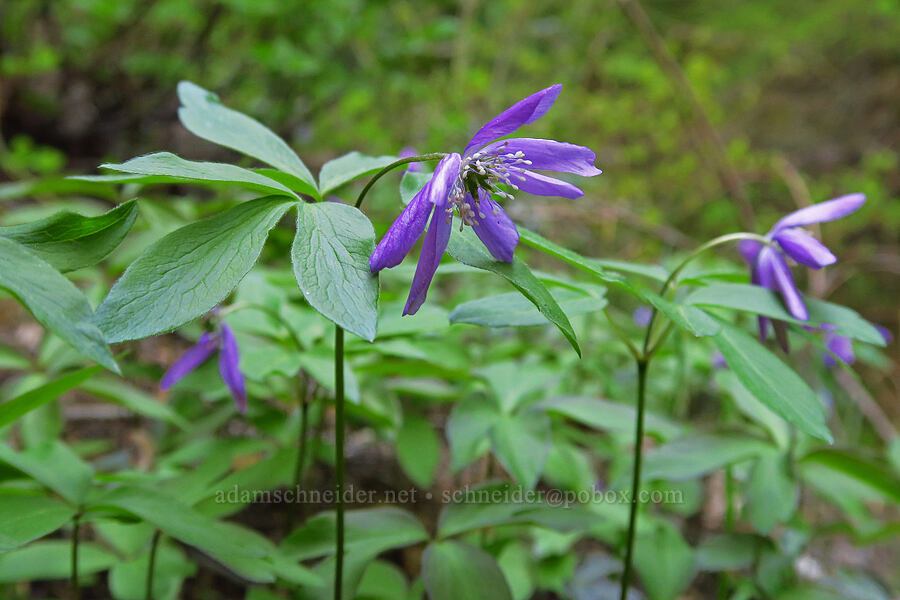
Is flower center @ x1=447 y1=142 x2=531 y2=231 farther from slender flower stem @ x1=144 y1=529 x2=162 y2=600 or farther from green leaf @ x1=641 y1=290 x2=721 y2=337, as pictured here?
slender flower stem @ x1=144 y1=529 x2=162 y2=600

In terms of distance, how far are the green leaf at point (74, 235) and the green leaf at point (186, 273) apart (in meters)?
0.09

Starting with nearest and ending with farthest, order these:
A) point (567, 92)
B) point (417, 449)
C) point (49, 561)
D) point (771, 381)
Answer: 1. point (771, 381)
2. point (49, 561)
3. point (417, 449)
4. point (567, 92)

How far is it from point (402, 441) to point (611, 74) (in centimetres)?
442

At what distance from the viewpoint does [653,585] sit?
1.28 meters

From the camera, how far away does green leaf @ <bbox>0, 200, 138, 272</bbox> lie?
2.51 feet

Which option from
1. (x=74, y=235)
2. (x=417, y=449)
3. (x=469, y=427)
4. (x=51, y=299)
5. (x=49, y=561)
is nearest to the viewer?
(x=51, y=299)

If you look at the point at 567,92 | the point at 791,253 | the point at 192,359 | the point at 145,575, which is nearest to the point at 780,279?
the point at 791,253

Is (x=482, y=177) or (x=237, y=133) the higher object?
(x=237, y=133)

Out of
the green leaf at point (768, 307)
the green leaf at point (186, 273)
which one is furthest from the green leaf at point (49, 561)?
the green leaf at point (768, 307)

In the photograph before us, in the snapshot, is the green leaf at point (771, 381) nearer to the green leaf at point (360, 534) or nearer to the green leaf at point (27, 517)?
the green leaf at point (360, 534)

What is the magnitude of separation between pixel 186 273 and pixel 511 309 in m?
0.46

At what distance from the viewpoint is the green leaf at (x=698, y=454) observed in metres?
1.18

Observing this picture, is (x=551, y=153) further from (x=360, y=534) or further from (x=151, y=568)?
(x=151, y=568)

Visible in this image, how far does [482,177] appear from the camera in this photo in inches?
30.7
